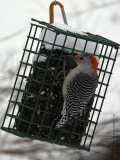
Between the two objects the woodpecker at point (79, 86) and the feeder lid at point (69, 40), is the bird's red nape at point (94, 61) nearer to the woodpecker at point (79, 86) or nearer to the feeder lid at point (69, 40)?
the woodpecker at point (79, 86)

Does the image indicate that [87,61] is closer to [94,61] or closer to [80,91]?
[94,61]

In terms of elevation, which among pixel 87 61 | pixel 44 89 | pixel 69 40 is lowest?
pixel 44 89

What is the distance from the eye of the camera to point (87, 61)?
16.9ft

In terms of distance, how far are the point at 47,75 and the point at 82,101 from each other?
1.30 feet

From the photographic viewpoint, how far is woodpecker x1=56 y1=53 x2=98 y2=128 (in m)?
5.11

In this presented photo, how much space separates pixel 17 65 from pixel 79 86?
2367 millimetres

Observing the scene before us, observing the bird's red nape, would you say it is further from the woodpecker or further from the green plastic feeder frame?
the green plastic feeder frame

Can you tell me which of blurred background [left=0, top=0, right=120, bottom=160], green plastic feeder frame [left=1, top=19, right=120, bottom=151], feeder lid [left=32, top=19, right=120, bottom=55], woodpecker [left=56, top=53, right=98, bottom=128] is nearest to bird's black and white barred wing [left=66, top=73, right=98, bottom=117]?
woodpecker [left=56, top=53, right=98, bottom=128]

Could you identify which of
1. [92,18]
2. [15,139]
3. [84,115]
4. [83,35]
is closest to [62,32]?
[83,35]

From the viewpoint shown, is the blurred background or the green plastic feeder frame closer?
the green plastic feeder frame

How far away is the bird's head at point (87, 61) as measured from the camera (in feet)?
16.8

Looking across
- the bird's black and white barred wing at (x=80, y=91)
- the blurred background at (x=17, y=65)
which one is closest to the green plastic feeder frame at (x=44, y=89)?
the bird's black and white barred wing at (x=80, y=91)

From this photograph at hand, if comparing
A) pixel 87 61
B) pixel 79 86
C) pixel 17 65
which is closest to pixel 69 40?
pixel 87 61

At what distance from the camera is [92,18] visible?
8.44m
